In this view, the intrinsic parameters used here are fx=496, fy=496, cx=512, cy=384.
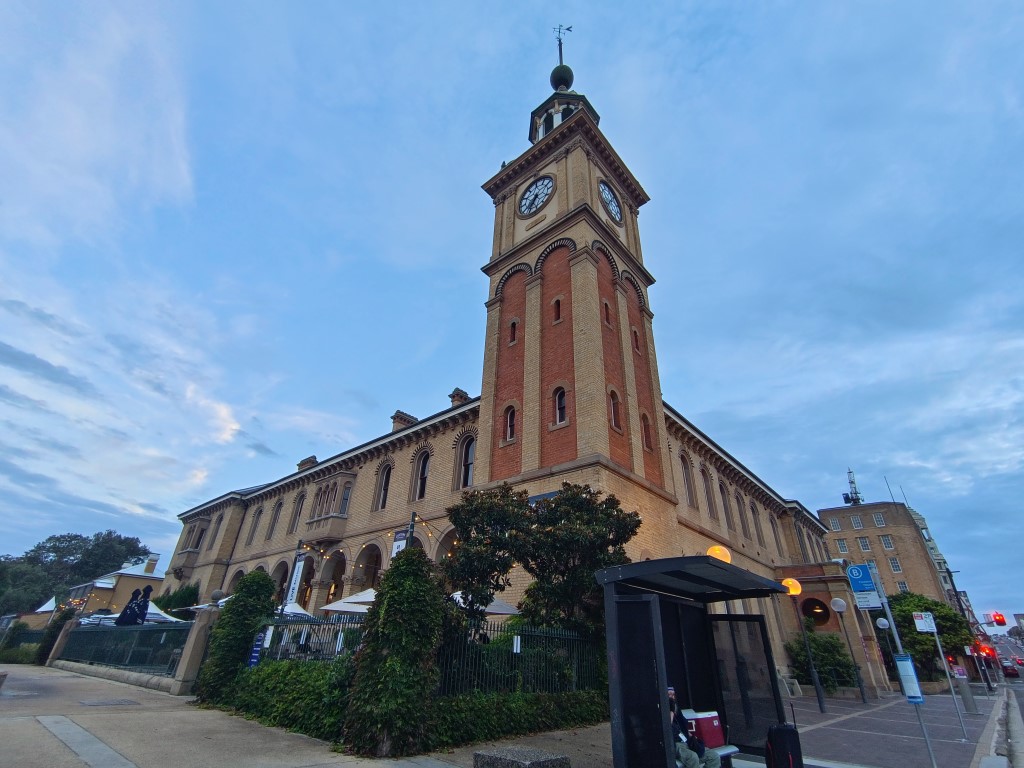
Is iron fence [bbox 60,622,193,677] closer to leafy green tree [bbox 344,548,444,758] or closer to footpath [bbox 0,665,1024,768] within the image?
footpath [bbox 0,665,1024,768]

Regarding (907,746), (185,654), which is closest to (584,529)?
(907,746)

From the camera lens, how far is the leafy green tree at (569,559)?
12398 mm

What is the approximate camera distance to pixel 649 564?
653 cm

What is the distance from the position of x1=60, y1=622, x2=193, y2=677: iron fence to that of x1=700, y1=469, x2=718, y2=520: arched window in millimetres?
Answer: 24242

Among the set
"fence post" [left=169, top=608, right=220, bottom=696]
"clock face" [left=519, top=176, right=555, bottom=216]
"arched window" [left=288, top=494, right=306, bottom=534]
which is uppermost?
"clock face" [left=519, top=176, right=555, bottom=216]

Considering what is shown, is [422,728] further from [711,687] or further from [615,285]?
[615,285]

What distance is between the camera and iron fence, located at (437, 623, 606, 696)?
955 centimetres

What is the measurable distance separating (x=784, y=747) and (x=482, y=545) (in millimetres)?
7978

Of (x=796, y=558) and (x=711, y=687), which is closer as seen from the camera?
(x=711, y=687)

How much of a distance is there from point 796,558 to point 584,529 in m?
34.1

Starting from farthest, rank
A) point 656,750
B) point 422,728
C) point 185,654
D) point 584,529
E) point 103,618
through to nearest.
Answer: point 103,618, point 185,654, point 584,529, point 422,728, point 656,750

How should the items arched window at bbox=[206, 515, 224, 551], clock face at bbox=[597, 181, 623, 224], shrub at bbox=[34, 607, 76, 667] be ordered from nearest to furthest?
shrub at bbox=[34, 607, 76, 667] < clock face at bbox=[597, 181, 623, 224] < arched window at bbox=[206, 515, 224, 551]

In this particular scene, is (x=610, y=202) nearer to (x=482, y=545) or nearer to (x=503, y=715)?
(x=482, y=545)

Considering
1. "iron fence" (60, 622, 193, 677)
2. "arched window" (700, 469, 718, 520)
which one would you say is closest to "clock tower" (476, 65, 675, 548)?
"arched window" (700, 469, 718, 520)
